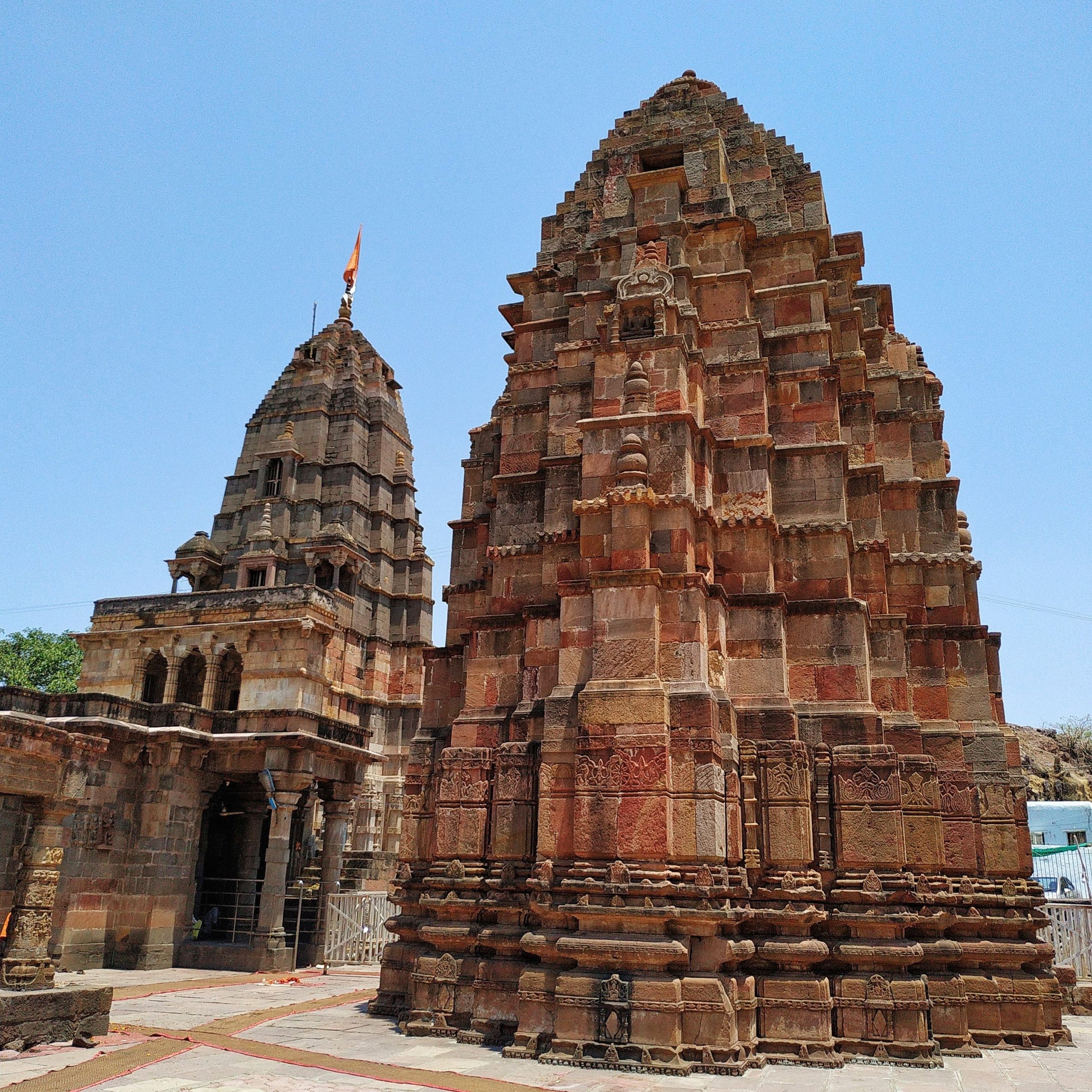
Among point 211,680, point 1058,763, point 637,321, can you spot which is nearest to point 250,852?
point 211,680

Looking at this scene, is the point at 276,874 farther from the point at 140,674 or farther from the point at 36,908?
the point at 36,908

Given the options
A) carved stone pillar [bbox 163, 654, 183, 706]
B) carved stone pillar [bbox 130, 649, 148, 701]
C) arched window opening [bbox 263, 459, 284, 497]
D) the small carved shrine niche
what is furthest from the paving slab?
arched window opening [bbox 263, 459, 284, 497]

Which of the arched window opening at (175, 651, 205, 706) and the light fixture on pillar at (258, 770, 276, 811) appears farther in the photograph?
the arched window opening at (175, 651, 205, 706)

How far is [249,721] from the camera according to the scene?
29.1 metres

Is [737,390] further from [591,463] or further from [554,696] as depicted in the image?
[554,696]

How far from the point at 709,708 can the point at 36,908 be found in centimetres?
918

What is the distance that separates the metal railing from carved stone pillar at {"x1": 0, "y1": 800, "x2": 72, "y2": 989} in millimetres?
15480

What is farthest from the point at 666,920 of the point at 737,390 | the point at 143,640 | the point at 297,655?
the point at 143,640

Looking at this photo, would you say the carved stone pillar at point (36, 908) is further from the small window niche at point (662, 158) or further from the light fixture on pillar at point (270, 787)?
the small window niche at point (662, 158)

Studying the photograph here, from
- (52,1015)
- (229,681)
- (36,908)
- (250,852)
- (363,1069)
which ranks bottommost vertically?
(363,1069)

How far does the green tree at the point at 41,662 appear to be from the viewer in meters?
55.8

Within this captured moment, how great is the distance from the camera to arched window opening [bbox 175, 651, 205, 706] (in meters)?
36.5

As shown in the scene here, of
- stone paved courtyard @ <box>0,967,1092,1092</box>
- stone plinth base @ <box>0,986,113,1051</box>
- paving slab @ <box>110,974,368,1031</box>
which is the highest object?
stone plinth base @ <box>0,986,113,1051</box>

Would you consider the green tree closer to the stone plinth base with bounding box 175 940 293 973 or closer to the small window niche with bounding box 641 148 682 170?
the stone plinth base with bounding box 175 940 293 973
